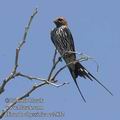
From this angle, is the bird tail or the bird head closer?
the bird tail

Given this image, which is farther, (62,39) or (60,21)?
(60,21)

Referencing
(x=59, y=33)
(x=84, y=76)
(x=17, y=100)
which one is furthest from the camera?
(x=59, y=33)

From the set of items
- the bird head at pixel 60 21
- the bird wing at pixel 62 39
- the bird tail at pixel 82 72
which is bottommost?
the bird tail at pixel 82 72

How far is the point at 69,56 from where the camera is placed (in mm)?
6035

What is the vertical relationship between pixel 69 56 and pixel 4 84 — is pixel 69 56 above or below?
above

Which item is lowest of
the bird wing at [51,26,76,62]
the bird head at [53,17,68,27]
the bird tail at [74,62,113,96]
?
the bird tail at [74,62,113,96]

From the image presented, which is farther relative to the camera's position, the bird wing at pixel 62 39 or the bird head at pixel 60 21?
the bird head at pixel 60 21

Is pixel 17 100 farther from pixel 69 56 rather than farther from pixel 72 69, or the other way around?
pixel 69 56

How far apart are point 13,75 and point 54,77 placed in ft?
1.48

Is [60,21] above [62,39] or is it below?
above

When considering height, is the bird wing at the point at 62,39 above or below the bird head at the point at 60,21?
below

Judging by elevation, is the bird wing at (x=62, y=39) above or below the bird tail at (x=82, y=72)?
above

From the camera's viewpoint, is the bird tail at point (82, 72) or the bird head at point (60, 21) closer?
the bird tail at point (82, 72)

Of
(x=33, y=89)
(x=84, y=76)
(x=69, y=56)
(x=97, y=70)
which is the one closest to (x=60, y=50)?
(x=69, y=56)
